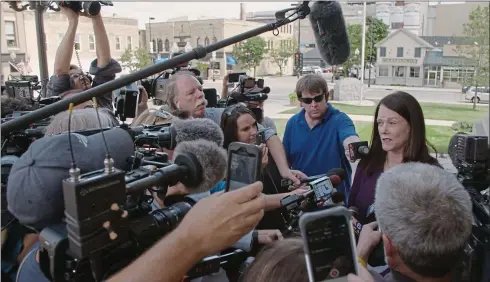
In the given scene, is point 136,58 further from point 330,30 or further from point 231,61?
point 330,30

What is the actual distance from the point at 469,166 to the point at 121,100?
1.43 m

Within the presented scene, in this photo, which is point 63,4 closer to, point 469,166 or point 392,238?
point 392,238

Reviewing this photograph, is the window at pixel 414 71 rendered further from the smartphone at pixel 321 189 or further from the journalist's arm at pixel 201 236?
the journalist's arm at pixel 201 236

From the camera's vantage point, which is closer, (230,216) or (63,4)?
(230,216)

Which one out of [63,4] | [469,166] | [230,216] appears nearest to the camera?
[230,216]

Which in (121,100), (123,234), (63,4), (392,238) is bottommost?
(392,238)

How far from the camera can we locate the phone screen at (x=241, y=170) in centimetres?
109

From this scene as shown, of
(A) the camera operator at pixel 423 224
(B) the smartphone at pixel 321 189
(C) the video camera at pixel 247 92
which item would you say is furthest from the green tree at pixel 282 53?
(A) the camera operator at pixel 423 224

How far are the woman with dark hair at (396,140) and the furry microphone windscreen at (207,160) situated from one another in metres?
1.18

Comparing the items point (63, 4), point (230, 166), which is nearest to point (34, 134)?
point (63, 4)

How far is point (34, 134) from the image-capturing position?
Answer: 5.47 ft

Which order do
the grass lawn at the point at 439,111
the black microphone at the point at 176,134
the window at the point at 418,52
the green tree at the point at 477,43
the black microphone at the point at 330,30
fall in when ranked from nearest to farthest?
the black microphone at the point at 176,134
the black microphone at the point at 330,30
the green tree at the point at 477,43
the grass lawn at the point at 439,111
the window at the point at 418,52

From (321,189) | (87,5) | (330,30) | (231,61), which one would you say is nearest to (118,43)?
(231,61)

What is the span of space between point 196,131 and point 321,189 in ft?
1.88
